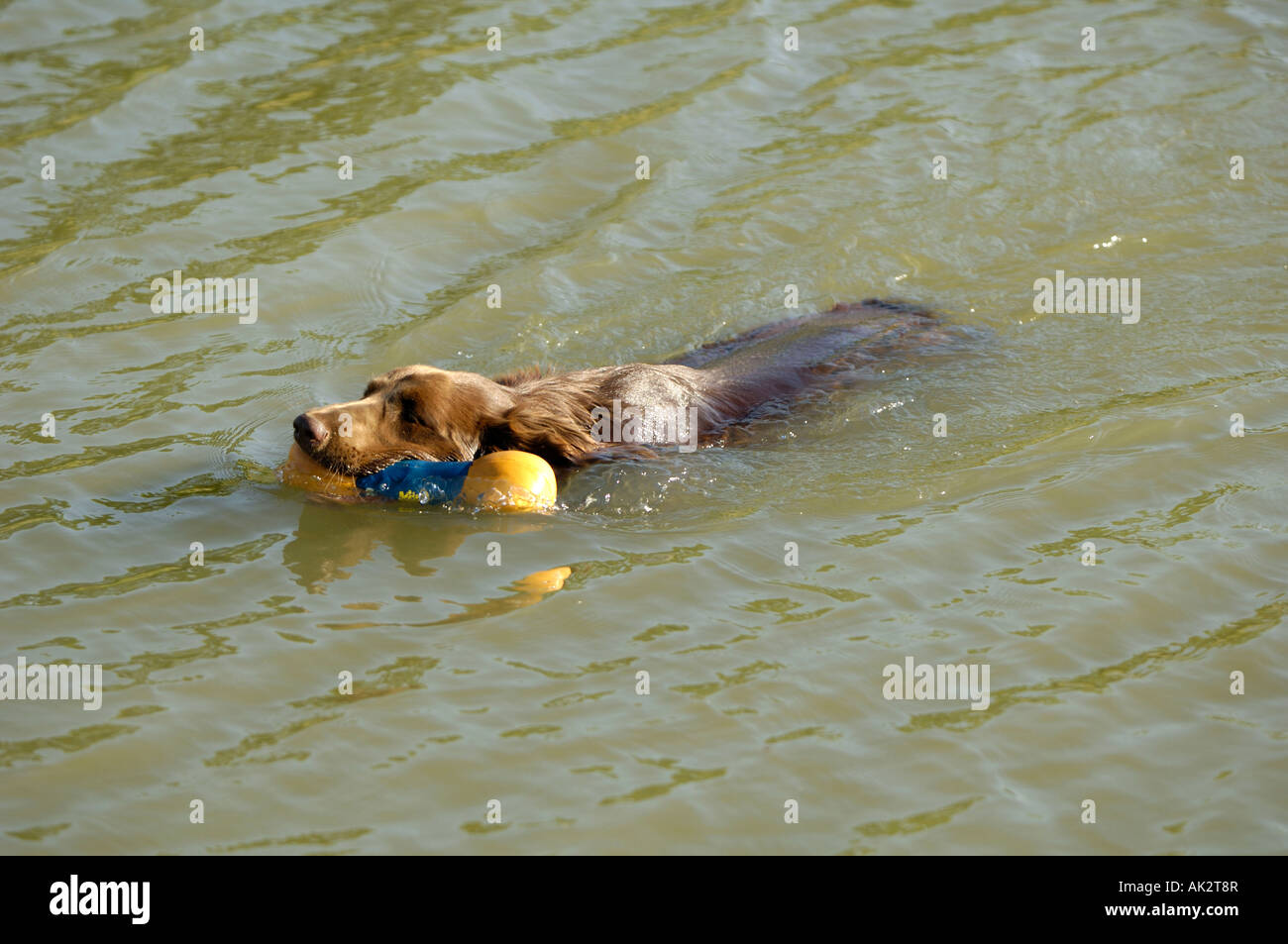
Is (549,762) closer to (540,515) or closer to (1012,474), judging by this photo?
(540,515)

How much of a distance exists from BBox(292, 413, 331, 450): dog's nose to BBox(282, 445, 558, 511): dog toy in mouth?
0.09 m

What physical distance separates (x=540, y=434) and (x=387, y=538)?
0.97 metres

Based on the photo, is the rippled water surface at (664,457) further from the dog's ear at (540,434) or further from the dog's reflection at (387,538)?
the dog's ear at (540,434)

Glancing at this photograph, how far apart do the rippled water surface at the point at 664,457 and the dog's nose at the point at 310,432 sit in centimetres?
32

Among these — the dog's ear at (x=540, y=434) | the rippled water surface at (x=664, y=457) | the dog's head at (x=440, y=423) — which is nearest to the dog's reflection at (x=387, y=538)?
the rippled water surface at (x=664, y=457)

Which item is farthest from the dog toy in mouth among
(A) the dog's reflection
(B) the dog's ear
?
(B) the dog's ear

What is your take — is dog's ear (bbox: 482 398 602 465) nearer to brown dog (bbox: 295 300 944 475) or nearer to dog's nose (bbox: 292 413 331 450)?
brown dog (bbox: 295 300 944 475)

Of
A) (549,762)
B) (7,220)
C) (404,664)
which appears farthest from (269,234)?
(549,762)

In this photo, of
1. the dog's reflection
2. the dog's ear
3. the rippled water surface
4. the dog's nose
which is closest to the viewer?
the rippled water surface

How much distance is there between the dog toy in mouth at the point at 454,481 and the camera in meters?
6.54

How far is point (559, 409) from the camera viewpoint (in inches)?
276

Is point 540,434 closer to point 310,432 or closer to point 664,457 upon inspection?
point 664,457

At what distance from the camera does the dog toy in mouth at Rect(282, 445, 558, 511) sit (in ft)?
21.5

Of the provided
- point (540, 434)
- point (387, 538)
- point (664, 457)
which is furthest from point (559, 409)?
point (387, 538)
